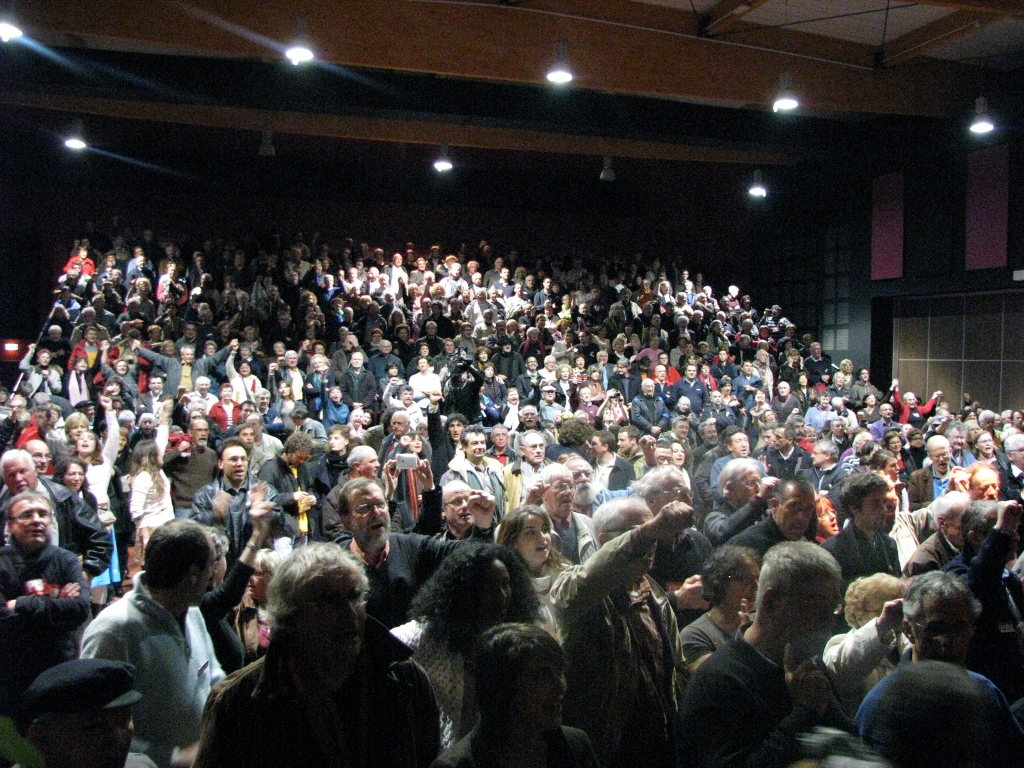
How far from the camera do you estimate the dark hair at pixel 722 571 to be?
2.53 metres

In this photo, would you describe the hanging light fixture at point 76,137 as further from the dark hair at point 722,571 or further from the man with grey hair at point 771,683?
the man with grey hair at point 771,683

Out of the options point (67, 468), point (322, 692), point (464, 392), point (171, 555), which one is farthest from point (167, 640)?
point (464, 392)

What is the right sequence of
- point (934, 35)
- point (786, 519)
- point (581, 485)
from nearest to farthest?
point (786, 519)
point (581, 485)
point (934, 35)

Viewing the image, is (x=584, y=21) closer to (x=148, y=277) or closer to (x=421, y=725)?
(x=148, y=277)

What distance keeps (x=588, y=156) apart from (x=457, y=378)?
1117 cm

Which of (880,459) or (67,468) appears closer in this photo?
(67,468)

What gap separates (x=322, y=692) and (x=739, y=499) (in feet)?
8.29

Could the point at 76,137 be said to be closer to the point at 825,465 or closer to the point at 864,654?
the point at 825,465

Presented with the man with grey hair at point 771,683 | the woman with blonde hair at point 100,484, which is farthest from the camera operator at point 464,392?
the man with grey hair at point 771,683

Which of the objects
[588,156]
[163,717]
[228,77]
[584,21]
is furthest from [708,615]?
[588,156]

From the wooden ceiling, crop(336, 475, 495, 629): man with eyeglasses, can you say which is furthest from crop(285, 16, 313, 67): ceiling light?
crop(336, 475, 495, 629): man with eyeglasses

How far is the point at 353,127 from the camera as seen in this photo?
14695 mm

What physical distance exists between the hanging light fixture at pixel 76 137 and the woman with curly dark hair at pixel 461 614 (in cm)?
1391

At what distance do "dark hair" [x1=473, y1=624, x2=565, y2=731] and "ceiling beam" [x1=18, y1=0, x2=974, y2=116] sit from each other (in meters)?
8.20
